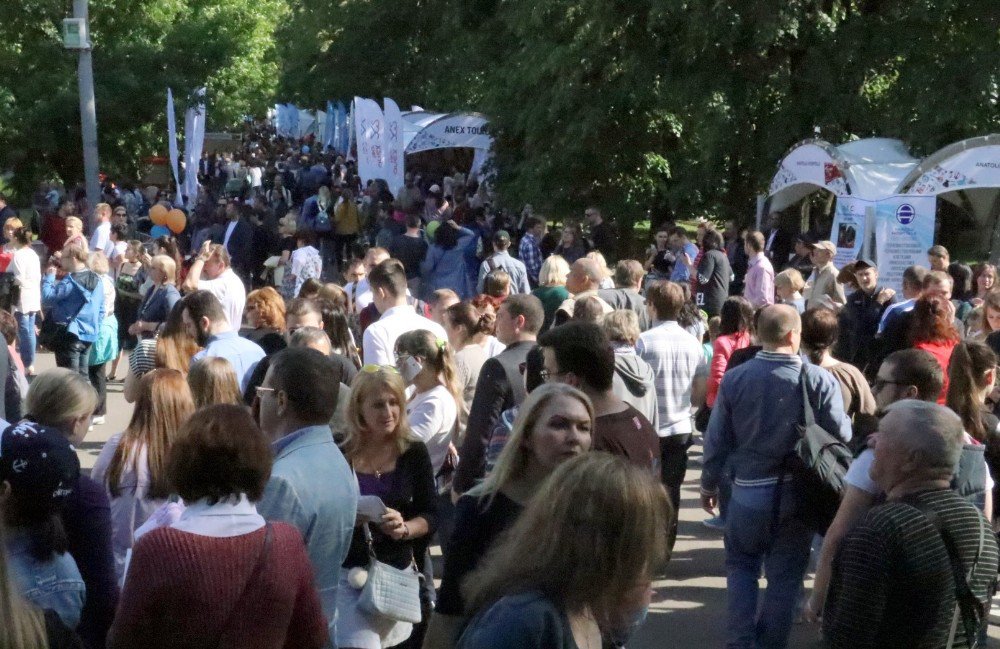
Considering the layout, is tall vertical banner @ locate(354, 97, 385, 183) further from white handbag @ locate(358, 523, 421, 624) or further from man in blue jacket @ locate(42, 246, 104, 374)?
white handbag @ locate(358, 523, 421, 624)

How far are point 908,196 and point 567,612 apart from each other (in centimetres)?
1314

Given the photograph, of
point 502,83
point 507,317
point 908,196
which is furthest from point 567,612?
point 502,83

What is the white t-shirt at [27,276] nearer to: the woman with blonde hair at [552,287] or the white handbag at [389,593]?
the woman with blonde hair at [552,287]

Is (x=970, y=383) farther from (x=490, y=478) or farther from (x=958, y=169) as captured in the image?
(x=958, y=169)

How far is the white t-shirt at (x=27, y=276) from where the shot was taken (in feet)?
40.3

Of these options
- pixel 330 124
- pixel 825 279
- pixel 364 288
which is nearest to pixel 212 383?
pixel 364 288

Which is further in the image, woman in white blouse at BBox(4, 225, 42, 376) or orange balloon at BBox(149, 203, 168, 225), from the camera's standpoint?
orange balloon at BBox(149, 203, 168, 225)

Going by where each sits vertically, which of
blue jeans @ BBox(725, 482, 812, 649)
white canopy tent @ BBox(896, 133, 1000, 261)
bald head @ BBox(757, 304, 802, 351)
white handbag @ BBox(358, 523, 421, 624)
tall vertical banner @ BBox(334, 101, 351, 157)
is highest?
tall vertical banner @ BBox(334, 101, 351, 157)

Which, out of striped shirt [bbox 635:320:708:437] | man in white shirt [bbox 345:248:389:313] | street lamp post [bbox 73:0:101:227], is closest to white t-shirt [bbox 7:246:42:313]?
man in white shirt [bbox 345:248:389:313]

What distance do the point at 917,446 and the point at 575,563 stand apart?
1.73 metres

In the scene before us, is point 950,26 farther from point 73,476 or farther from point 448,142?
point 73,476

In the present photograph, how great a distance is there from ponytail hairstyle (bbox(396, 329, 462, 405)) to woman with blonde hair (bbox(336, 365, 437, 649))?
130 cm

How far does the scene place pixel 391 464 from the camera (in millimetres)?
4770

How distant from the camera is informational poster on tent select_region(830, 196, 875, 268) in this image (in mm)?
15711
